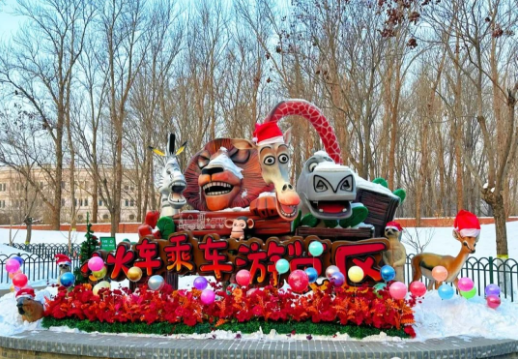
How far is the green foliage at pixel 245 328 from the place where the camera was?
707 centimetres

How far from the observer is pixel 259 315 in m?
7.35

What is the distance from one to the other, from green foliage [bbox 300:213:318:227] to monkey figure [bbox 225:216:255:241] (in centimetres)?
94

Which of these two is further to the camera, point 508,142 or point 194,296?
point 508,142

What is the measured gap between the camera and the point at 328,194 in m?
8.68

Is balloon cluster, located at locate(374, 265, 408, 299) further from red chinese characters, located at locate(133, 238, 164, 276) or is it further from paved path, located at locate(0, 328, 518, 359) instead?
red chinese characters, located at locate(133, 238, 164, 276)

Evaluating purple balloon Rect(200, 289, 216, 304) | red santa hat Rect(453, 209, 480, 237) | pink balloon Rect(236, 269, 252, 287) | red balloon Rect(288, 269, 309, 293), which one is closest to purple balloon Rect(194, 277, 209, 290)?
purple balloon Rect(200, 289, 216, 304)

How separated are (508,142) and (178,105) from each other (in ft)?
60.4

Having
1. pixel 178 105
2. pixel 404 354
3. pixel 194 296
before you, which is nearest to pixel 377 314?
pixel 404 354

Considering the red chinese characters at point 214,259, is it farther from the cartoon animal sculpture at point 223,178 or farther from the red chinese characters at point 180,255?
the cartoon animal sculpture at point 223,178

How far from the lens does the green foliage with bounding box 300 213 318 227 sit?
9.35 meters

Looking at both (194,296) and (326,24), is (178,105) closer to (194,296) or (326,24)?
(326,24)

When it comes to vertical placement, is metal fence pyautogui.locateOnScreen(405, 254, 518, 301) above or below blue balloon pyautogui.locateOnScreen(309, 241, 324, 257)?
below

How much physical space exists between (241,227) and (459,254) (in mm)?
3747

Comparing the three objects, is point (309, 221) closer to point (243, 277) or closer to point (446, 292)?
point (243, 277)
